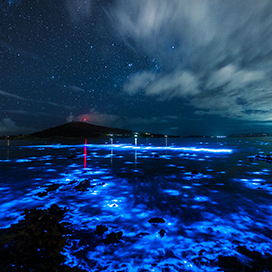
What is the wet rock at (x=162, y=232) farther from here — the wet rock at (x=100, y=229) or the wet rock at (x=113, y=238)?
the wet rock at (x=100, y=229)

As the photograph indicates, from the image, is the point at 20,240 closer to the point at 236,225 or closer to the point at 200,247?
the point at 200,247

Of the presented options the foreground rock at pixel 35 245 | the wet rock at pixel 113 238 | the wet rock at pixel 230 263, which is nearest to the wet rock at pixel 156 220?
the wet rock at pixel 113 238

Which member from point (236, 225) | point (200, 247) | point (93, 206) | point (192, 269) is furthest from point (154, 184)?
point (192, 269)

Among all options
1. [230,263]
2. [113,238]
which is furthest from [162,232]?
[230,263]

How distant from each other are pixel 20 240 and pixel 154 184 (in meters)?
9.09

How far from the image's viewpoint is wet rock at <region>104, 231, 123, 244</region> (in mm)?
5212

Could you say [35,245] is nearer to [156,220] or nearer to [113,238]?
[113,238]

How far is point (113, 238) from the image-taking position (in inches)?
210

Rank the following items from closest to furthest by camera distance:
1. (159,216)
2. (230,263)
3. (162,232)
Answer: (230,263)
(162,232)
(159,216)

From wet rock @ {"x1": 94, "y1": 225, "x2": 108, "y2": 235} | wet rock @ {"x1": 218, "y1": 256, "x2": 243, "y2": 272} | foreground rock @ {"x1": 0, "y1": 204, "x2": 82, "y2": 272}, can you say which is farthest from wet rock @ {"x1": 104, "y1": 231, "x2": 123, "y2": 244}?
wet rock @ {"x1": 218, "y1": 256, "x2": 243, "y2": 272}

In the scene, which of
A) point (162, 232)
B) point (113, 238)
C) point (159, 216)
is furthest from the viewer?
point (159, 216)

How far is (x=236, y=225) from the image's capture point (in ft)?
20.9

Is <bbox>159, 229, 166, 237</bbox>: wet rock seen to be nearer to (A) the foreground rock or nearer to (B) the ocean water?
(B) the ocean water

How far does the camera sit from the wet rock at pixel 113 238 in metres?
5.21
